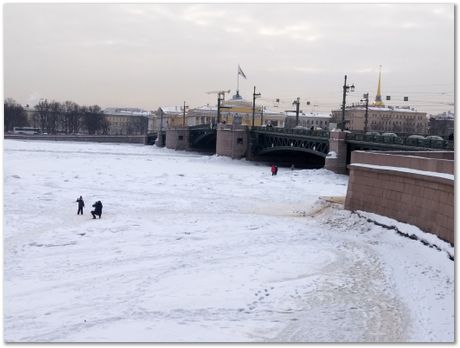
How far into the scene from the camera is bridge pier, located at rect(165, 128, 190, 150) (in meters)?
66.8

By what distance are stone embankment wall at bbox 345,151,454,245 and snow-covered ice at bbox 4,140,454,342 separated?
573 millimetres

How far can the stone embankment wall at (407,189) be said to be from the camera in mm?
12016

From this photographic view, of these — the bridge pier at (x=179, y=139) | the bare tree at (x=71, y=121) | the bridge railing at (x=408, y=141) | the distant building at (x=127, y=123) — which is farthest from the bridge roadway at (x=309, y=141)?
the distant building at (x=127, y=123)

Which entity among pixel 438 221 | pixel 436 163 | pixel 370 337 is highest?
pixel 436 163

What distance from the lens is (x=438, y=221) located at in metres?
12.2

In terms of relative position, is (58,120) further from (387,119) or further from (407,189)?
(407,189)

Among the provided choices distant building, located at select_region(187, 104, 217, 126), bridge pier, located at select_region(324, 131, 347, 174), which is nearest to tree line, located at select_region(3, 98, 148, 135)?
distant building, located at select_region(187, 104, 217, 126)

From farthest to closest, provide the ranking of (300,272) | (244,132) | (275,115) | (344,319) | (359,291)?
1. (275,115)
2. (244,132)
3. (300,272)
4. (359,291)
5. (344,319)

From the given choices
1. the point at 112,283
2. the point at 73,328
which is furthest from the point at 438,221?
the point at 73,328

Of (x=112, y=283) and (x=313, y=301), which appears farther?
(x=112, y=283)

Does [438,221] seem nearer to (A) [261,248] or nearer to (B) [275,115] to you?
(A) [261,248]

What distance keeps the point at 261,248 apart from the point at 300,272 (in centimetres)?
212

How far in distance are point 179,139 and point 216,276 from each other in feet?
188

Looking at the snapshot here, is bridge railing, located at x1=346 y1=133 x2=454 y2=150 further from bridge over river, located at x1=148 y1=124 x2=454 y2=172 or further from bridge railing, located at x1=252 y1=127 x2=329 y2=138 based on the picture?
bridge railing, located at x1=252 y1=127 x2=329 y2=138
